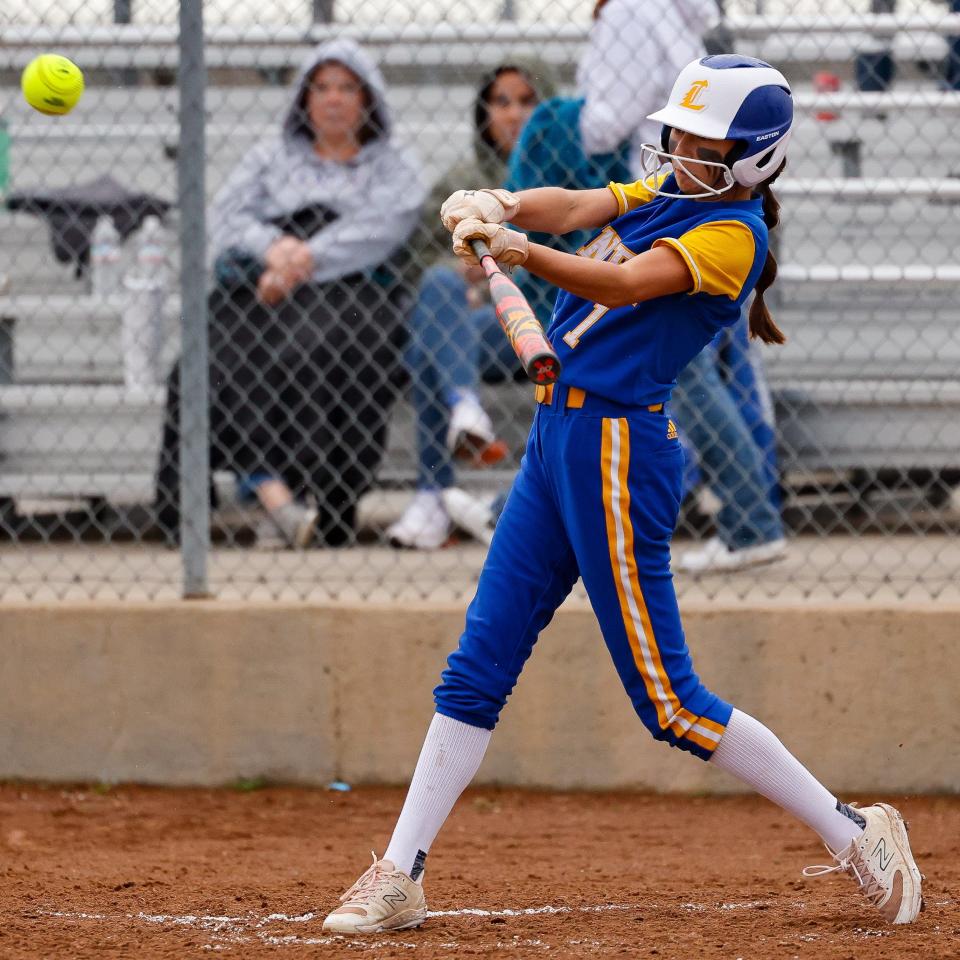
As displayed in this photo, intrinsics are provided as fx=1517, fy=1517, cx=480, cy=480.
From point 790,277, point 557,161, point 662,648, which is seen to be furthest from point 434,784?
point 790,277

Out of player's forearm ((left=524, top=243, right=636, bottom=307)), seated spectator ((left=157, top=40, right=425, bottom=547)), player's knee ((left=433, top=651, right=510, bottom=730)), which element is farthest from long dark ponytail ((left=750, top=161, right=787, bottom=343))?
seated spectator ((left=157, top=40, right=425, bottom=547))

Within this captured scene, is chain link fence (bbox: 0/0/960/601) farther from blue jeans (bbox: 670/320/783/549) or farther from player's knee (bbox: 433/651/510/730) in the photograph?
player's knee (bbox: 433/651/510/730)

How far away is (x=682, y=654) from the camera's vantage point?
3.29m

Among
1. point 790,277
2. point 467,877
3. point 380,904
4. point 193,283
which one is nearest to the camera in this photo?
point 380,904

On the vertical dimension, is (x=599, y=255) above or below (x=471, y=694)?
above

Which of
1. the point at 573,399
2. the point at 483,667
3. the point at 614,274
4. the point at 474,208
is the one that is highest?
the point at 474,208

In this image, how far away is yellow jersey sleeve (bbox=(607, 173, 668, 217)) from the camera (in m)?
3.46

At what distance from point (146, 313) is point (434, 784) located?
337cm

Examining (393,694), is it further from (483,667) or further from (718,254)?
(718,254)

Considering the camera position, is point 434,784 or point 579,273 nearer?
point 579,273

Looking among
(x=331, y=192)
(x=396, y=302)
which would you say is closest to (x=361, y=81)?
(x=331, y=192)

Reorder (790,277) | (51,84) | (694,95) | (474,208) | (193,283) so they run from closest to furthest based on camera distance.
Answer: (474,208), (694,95), (51,84), (193,283), (790,277)

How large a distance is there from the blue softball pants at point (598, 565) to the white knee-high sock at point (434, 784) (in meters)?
0.04

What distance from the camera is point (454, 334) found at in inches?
223
